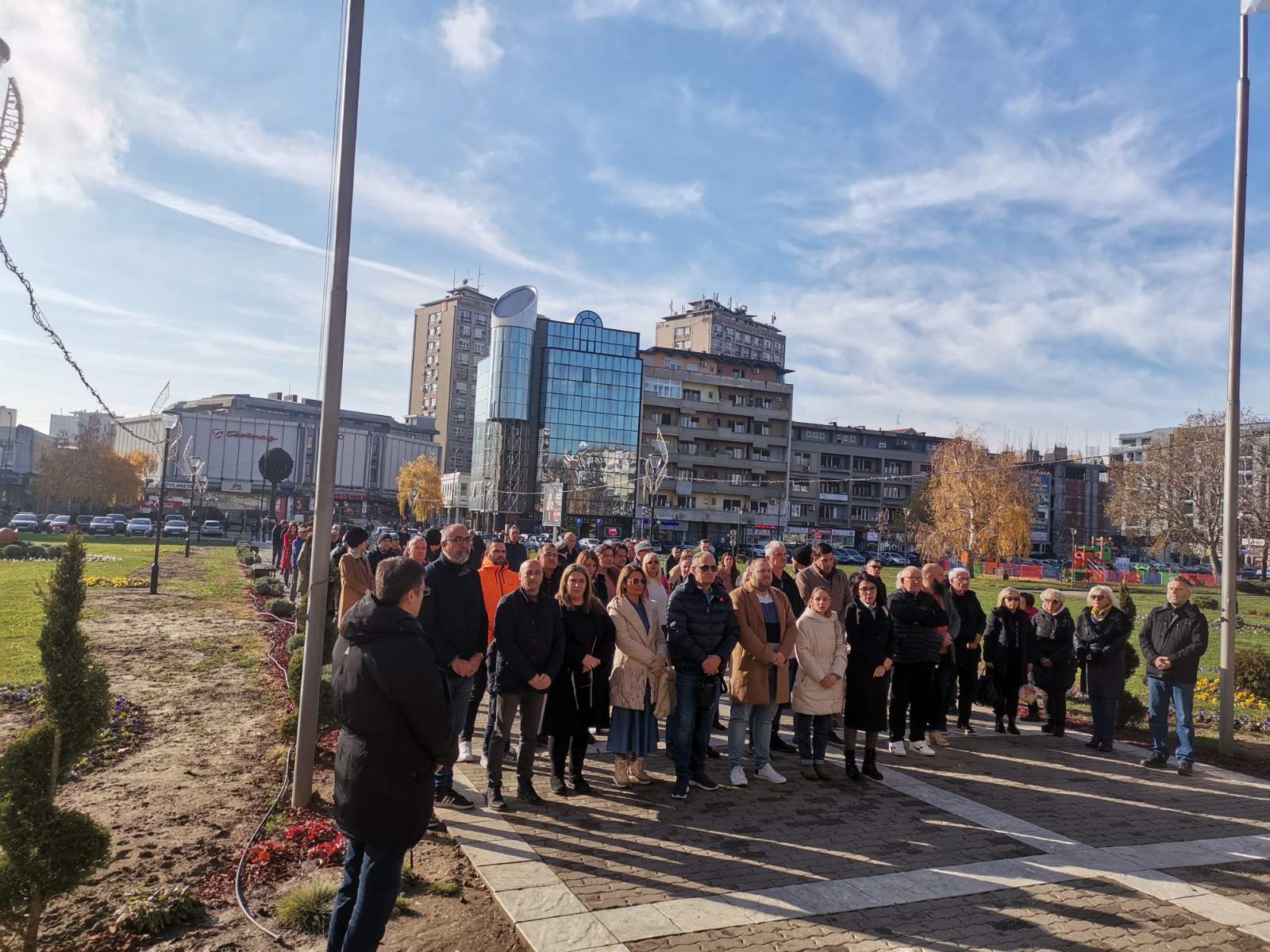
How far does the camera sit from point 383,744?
368 cm

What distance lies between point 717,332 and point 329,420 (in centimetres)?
10655

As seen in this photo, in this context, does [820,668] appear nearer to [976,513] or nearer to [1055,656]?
[1055,656]

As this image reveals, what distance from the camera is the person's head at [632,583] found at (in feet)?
23.7

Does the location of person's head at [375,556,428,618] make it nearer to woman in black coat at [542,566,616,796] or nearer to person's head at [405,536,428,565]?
woman in black coat at [542,566,616,796]

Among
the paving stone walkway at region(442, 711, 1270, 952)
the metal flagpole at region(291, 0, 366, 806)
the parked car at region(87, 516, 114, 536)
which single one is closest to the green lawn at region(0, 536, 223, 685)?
the metal flagpole at region(291, 0, 366, 806)

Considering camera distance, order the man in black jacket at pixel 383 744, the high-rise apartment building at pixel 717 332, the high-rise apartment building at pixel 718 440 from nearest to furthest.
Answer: the man in black jacket at pixel 383 744
the high-rise apartment building at pixel 718 440
the high-rise apartment building at pixel 717 332

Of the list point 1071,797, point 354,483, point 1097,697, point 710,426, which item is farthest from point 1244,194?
point 354,483

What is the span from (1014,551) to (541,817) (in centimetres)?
5460

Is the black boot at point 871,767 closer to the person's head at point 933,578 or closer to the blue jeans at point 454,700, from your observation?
the person's head at point 933,578

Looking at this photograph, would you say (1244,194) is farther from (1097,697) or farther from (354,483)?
(354,483)

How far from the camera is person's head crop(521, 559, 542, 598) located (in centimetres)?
656

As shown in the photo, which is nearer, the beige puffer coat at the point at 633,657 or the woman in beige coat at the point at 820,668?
the beige puffer coat at the point at 633,657

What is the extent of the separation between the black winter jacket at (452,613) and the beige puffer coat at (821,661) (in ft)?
9.95

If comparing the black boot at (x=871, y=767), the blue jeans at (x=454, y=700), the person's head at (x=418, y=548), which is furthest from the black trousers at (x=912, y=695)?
the person's head at (x=418, y=548)
